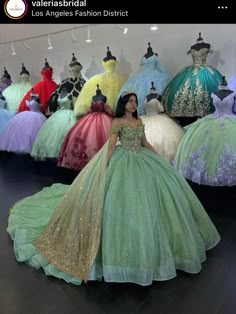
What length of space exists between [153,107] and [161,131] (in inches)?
12.3

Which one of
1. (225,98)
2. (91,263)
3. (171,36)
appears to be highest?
(171,36)

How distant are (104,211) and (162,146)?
1600 millimetres

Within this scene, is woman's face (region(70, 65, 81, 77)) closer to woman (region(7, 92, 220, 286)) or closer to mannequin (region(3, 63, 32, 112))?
mannequin (region(3, 63, 32, 112))

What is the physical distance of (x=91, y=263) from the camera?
1.68 metres

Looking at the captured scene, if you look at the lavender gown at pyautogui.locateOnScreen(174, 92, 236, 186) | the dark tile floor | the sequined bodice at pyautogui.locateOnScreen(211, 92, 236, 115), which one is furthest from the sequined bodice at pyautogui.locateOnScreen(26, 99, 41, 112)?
the dark tile floor

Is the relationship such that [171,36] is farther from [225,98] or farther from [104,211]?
[104,211]

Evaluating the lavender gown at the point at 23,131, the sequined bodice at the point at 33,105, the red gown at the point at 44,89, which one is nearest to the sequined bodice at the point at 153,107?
the lavender gown at the point at 23,131

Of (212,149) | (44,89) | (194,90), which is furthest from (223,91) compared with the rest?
(44,89)

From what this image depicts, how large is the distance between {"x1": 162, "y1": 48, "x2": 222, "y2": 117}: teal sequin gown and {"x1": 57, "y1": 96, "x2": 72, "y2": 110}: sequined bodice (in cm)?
137

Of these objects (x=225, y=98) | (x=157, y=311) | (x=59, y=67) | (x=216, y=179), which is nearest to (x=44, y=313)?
(x=157, y=311)

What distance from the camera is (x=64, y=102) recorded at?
416 cm

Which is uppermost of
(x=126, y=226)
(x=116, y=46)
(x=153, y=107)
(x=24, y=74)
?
(x=116, y=46)

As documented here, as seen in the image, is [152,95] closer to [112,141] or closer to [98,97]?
[98,97]

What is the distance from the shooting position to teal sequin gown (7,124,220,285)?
1.68 m
